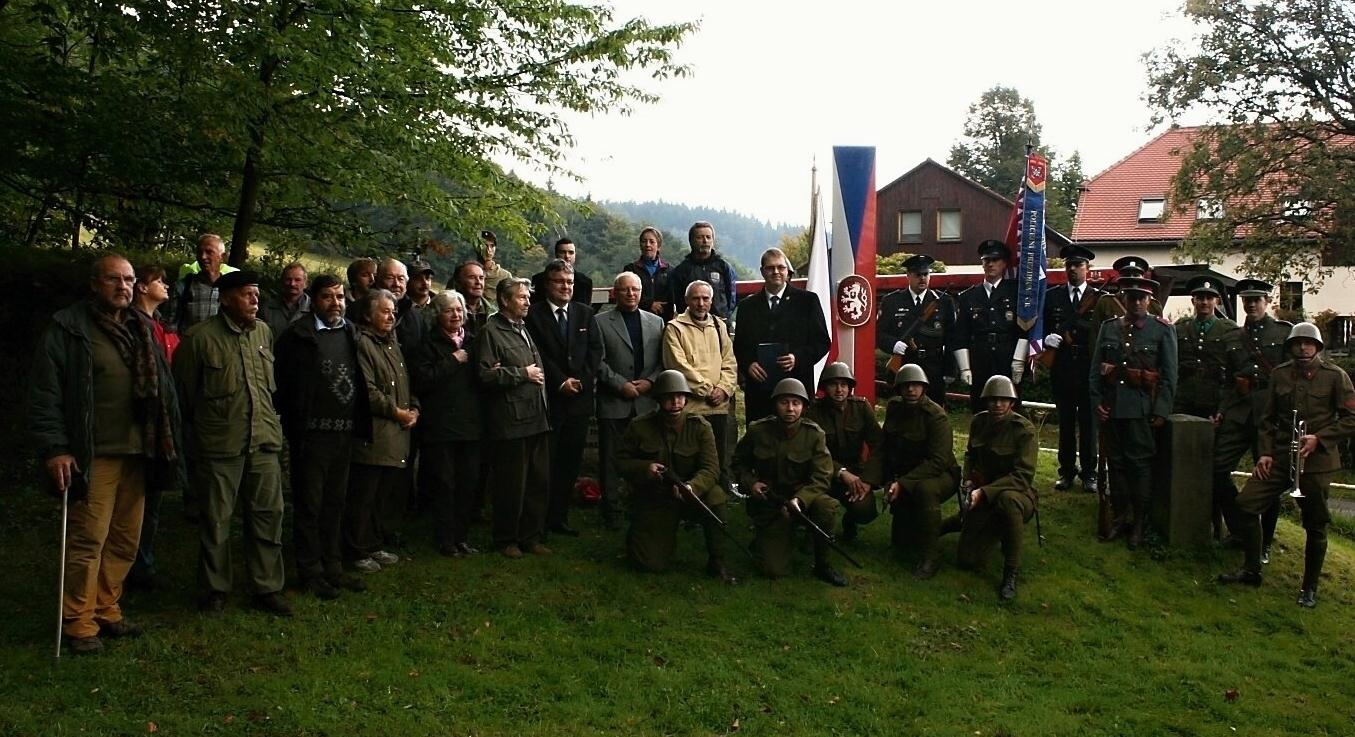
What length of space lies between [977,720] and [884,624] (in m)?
1.36

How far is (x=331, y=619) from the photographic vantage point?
657 cm

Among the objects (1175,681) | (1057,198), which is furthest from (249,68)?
(1057,198)

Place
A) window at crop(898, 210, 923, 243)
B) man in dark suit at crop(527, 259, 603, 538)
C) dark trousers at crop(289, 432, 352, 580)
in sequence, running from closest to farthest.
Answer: dark trousers at crop(289, 432, 352, 580) → man in dark suit at crop(527, 259, 603, 538) → window at crop(898, 210, 923, 243)

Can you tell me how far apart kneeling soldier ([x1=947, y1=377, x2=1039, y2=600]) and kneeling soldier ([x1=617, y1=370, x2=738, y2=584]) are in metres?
2.05

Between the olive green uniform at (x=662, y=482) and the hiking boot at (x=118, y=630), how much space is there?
3.44m

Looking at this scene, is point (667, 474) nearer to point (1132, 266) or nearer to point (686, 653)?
point (686, 653)

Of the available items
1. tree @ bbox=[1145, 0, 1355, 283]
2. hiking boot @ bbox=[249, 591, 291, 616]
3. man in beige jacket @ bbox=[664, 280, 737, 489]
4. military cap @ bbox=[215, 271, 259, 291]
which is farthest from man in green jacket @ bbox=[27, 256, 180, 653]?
tree @ bbox=[1145, 0, 1355, 283]

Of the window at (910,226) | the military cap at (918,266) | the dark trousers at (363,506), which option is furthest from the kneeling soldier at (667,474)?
the window at (910,226)

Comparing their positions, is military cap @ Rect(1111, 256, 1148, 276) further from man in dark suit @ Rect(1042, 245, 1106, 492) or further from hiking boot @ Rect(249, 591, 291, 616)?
hiking boot @ Rect(249, 591, 291, 616)

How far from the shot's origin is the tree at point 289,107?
8266 mm

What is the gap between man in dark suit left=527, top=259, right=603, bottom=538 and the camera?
831cm

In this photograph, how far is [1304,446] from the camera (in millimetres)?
8102

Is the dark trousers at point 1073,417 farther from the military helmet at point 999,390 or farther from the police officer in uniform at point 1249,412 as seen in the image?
the military helmet at point 999,390

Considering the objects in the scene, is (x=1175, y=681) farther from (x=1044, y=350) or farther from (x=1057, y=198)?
(x=1057, y=198)
